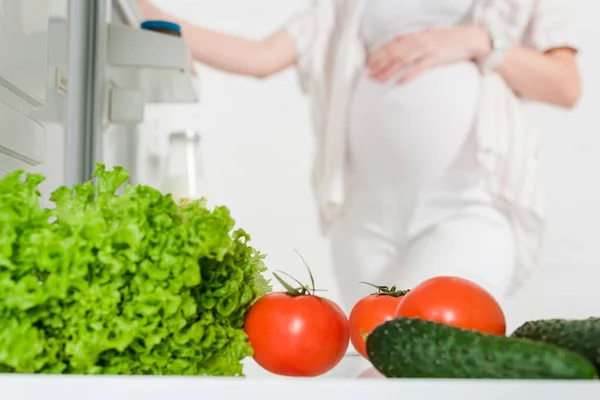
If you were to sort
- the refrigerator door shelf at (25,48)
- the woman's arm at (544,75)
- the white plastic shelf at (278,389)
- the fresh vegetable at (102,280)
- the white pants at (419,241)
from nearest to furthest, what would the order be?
the white plastic shelf at (278,389) → the fresh vegetable at (102,280) → the refrigerator door shelf at (25,48) → the white pants at (419,241) → the woman's arm at (544,75)

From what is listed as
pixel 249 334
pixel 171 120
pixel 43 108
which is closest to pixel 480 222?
pixel 171 120

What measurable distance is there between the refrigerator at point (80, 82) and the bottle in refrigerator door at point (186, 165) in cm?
10

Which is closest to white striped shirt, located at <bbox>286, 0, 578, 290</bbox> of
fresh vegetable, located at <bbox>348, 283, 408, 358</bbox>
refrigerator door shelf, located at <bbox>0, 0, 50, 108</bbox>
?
refrigerator door shelf, located at <bbox>0, 0, 50, 108</bbox>

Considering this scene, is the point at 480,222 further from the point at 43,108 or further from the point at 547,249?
the point at 43,108

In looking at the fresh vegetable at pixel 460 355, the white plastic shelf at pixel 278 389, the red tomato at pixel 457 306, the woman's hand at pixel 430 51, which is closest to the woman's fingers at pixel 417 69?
the woman's hand at pixel 430 51

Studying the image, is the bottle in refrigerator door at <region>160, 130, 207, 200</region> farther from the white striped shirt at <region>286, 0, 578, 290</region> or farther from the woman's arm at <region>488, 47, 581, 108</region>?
the woman's arm at <region>488, 47, 581, 108</region>

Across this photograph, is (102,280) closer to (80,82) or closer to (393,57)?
(80,82)

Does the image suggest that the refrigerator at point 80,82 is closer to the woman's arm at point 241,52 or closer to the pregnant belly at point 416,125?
the woman's arm at point 241,52

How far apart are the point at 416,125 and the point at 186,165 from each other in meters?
0.68

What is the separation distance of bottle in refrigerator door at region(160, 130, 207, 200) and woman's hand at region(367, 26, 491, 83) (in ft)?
1.88

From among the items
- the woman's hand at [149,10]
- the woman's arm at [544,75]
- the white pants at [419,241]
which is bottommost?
the white pants at [419,241]

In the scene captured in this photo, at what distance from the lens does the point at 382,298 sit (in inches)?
33.3

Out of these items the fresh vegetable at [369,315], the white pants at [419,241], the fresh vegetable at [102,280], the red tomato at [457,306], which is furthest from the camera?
the white pants at [419,241]

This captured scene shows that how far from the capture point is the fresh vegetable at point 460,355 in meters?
0.52
